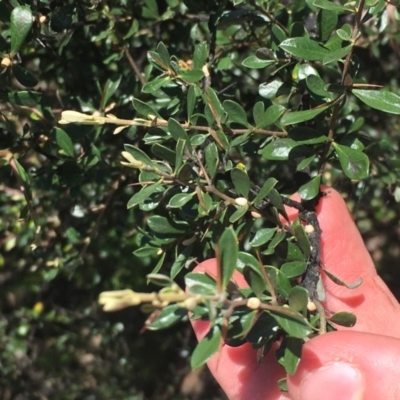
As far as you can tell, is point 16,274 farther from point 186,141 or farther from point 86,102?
point 186,141

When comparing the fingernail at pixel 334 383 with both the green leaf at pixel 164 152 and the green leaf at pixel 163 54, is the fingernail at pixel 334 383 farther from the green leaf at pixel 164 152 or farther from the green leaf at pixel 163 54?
the green leaf at pixel 163 54

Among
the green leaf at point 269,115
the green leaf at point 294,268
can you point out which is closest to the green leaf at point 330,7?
→ the green leaf at point 269,115

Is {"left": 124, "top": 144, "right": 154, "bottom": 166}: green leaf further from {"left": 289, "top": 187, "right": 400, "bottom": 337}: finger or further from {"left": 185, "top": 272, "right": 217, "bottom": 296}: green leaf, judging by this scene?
{"left": 289, "top": 187, "right": 400, "bottom": 337}: finger

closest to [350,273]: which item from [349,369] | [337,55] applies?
[349,369]

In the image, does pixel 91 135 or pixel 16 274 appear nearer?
pixel 91 135

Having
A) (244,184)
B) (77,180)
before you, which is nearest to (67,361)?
(77,180)

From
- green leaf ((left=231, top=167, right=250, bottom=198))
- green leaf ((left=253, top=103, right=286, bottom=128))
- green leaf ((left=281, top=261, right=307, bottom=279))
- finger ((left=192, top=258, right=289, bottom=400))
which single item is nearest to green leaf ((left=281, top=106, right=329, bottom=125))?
green leaf ((left=253, top=103, right=286, bottom=128))
